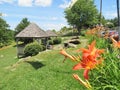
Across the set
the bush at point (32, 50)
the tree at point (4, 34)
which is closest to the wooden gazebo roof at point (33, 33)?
the bush at point (32, 50)

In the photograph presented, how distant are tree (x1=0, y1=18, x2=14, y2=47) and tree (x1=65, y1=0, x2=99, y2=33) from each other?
48.9ft

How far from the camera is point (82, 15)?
228 ft

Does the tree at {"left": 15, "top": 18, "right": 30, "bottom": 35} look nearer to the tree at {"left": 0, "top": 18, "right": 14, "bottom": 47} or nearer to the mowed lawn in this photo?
the tree at {"left": 0, "top": 18, "right": 14, "bottom": 47}

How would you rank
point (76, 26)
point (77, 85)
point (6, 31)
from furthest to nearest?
1. point (76, 26)
2. point (6, 31)
3. point (77, 85)

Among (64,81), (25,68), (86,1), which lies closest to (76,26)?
(86,1)

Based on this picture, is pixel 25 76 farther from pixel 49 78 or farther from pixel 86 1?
pixel 86 1

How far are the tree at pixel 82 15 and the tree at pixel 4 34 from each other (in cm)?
1490

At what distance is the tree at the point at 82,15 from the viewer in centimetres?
6838

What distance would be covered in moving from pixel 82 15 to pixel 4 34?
19360mm

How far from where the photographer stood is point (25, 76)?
14.0 metres

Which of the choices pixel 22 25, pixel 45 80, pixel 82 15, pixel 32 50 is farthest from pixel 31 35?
pixel 82 15

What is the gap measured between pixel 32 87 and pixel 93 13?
2338 inches

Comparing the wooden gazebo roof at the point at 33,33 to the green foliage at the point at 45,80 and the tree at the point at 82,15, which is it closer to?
the green foliage at the point at 45,80

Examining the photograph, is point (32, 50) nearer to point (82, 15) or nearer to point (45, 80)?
point (45, 80)
